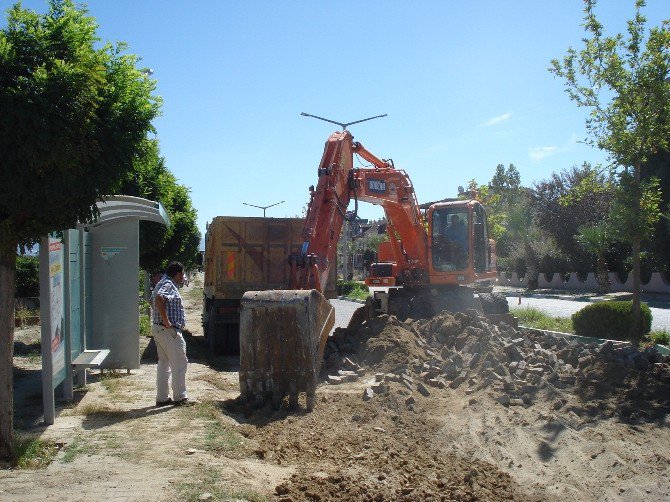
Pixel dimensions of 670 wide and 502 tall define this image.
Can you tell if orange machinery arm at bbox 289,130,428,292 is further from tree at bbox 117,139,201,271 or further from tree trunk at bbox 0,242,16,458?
tree trunk at bbox 0,242,16,458

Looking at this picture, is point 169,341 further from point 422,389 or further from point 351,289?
point 351,289

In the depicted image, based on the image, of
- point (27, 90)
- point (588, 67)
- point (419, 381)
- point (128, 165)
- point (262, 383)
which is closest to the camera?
point (27, 90)

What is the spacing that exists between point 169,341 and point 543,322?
40.8 feet

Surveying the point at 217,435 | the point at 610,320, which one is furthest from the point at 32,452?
the point at 610,320

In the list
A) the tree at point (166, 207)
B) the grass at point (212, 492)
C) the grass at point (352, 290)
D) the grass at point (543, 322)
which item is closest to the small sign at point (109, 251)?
the tree at point (166, 207)

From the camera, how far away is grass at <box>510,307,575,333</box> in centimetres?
1777

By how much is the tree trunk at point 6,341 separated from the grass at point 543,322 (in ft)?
42.9

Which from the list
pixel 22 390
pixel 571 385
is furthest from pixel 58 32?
pixel 571 385

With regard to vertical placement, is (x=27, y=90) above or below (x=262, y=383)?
above

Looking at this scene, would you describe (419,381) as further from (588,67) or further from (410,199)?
(588,67)

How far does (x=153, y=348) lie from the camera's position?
1519 cm

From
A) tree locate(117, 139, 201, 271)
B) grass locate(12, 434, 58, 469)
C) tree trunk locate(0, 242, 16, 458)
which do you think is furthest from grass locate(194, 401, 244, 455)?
tree locate(117, 139, 201, 271)

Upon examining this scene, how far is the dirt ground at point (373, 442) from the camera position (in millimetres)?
6000

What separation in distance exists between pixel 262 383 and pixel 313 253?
2.95 m
